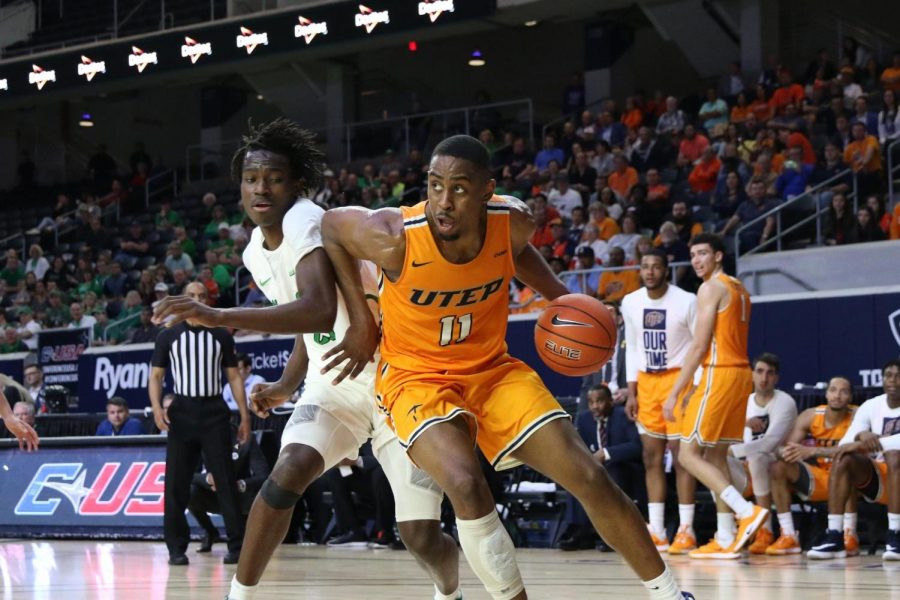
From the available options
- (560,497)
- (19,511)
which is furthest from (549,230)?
(19,511)

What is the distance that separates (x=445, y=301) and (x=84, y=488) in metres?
8.48

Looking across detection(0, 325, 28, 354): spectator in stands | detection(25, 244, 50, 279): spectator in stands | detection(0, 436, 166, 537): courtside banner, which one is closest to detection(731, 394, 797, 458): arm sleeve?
detection(0, 436, 166, 537): courtside banner

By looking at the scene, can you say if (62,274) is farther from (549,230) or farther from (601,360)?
(601,360)

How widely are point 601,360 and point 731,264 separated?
915 cm

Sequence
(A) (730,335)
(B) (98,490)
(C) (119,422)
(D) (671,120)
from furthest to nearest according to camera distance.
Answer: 1. (D) (671,120)
2. (C) (119,422)
3. (B) (98,490)
4. (A) (730,335)

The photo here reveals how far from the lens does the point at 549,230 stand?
1566 cm

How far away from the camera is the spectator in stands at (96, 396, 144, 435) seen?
12250 mm

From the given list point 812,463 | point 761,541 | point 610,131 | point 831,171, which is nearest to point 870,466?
point 812,463

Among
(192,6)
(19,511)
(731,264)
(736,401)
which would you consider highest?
(192,6)

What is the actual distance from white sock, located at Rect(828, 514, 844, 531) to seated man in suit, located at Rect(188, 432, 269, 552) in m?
4.46

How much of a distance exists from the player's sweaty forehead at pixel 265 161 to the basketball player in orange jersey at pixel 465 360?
61 centimetres

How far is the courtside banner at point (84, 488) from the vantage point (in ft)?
38.6

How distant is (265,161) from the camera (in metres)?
5.33

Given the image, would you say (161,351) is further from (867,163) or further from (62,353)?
(62,353)
